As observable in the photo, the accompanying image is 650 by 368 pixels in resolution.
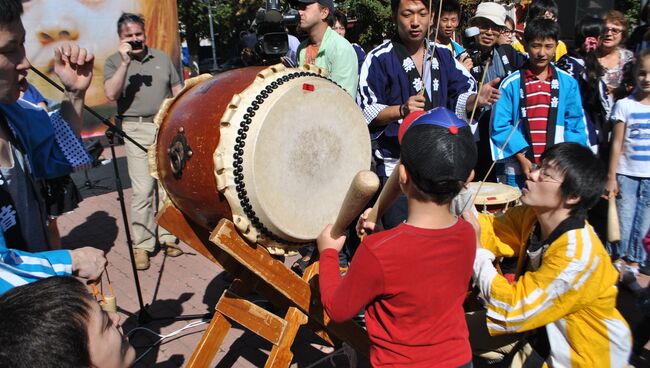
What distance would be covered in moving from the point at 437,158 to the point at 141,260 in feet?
10.4

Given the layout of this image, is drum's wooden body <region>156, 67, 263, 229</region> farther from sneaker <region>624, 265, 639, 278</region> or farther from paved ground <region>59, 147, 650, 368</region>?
sneaker <region>624, 265, 639, 278</region>

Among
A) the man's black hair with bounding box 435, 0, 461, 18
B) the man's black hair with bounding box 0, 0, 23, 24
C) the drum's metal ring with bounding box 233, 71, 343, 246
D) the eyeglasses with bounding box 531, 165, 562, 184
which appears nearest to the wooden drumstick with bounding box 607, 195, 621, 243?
the eyeglasses with bounding box 531, 165, 562, 184

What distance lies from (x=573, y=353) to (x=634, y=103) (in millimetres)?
2193

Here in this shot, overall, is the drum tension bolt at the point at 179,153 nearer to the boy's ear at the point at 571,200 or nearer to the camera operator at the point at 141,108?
the boy's ear at the point at 571,200

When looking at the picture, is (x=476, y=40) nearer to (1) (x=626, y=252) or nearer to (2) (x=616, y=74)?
(2) (x=616, y=74)

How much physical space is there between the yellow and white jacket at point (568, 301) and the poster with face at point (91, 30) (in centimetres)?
624

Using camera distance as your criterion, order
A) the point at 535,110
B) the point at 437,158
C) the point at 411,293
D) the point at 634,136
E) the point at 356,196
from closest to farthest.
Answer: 1. the point at 437,158
2. the point at 411,293
3. the point at 356,196
4. the point at 634,136
5. the point at 535,110

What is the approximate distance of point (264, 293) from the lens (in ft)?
7.79

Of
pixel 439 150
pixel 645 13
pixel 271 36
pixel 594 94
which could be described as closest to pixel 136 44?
pixel 271 36

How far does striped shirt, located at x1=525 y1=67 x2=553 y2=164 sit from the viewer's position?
353 cm

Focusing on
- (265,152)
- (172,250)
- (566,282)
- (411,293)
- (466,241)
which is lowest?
(172,250)

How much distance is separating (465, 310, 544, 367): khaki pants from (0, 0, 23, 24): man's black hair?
6.61ft

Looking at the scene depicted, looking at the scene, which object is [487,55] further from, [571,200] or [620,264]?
[571,200]

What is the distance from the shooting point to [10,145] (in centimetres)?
168
